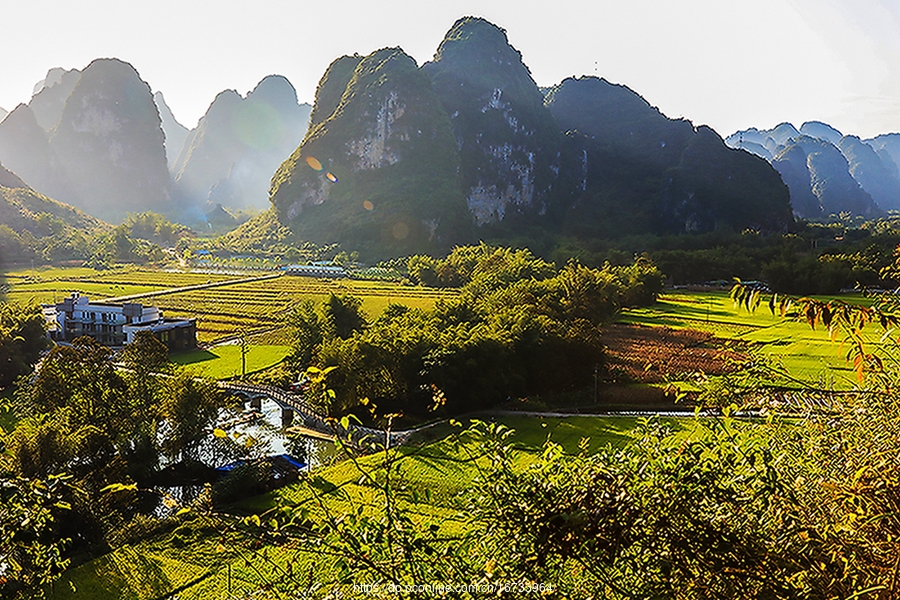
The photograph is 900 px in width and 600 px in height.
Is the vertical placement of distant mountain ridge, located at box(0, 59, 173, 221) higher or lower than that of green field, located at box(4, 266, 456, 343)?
higher

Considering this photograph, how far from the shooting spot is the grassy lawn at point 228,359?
31688 mm

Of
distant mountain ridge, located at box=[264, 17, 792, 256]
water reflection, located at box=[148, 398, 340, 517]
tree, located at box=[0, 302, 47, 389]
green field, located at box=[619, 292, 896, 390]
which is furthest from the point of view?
distant mountain ridge, located at box=[264, 17, 792, 256]

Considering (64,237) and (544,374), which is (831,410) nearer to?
(544,374)

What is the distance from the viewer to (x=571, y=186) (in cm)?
13600

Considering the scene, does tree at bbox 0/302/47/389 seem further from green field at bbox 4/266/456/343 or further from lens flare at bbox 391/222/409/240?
lens flare at bbox 391/222/409/240

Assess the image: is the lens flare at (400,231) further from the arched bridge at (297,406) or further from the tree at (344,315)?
the arched bridge at (297,406)

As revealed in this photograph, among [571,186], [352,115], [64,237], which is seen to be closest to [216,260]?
[64,237]

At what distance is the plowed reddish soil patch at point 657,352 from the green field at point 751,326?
1.54 metres

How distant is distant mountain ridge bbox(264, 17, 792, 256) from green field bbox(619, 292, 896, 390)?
180 feet

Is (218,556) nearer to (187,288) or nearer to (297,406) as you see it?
(297,406)

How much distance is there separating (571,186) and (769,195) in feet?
134

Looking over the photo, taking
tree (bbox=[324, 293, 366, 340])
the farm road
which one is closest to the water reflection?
tree (bbox=[324, 293, 366, 340])

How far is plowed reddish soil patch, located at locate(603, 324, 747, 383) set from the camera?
27945mm

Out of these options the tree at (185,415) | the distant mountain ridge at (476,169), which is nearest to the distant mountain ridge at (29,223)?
the distant mountain ridge at (476,169)
